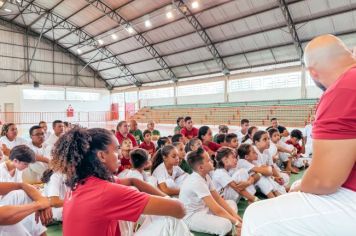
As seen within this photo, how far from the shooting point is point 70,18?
69.8 ft

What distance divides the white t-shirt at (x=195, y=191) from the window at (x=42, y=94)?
23281 mm

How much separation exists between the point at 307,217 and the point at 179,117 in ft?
24.9

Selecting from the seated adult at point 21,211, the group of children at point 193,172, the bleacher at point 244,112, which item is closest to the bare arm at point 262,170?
the group of children at point 193,172

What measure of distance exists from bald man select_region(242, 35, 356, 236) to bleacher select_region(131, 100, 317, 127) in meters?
15.0

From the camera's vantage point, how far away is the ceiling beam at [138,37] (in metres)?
18.7

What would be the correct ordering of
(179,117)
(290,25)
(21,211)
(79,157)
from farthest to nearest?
1. (290,25)
2. (179,117)
3. (21,211)
4. (79,157)

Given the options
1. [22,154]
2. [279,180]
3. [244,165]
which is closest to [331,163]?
[22,154]

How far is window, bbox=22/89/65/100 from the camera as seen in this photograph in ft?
78.2

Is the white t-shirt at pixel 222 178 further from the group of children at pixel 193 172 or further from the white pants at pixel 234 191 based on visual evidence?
the white pants at pixel 234 191

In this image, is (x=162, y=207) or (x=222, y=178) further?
(x=222, y=178)

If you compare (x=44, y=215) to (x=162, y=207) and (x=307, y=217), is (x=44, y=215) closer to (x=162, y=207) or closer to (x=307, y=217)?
(x=162, y=207)

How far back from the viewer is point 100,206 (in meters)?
1.63

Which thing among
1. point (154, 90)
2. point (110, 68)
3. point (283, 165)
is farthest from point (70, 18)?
point (283, 165)

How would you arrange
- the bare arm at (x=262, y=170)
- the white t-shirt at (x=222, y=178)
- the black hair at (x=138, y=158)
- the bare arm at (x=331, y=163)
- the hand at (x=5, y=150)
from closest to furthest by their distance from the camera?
the bare arm at (x=331, y=163)
the black hair at (x=138, y=158)
the white t-shirt at (x=222, y=178)
the bare arm at (x=262, y=170)
the hand at (x=5, y=150)
